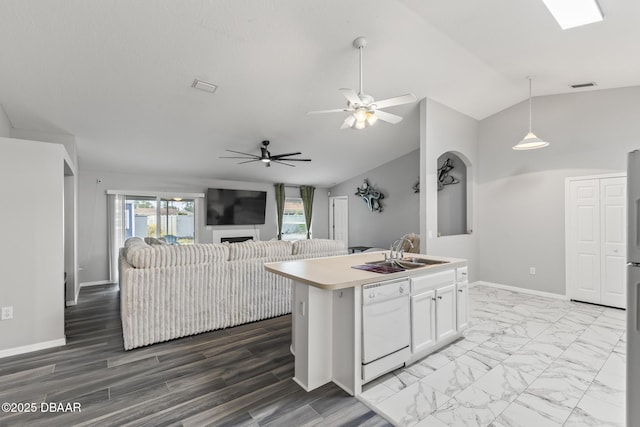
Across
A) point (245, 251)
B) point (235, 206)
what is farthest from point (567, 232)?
point (235, 206)

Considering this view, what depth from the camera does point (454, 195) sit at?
20.4 feet

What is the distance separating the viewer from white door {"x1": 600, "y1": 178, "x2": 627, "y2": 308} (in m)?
4.28

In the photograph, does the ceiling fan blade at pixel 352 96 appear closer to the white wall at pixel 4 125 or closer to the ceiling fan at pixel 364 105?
the ceiling fan at pixel 364 105

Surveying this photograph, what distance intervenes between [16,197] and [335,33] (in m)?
3.63

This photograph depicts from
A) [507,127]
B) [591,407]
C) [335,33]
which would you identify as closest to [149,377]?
[591,407]

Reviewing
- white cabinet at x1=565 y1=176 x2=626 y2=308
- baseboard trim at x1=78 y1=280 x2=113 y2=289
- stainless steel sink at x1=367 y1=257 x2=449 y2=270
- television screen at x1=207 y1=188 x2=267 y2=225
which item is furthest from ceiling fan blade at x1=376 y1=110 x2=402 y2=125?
baseboard trim at x1=78 y1=280 x2=113 y2=289

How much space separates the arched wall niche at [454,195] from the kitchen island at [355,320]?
366 centimetres

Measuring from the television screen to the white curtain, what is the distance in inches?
70.6

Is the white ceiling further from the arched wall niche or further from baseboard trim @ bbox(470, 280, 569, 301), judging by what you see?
baseboard trim @ bbox(470, 280, 569, 301)

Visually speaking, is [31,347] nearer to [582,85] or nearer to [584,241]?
[584,241]

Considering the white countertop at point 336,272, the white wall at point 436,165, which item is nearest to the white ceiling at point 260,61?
the white wall at point 436,165

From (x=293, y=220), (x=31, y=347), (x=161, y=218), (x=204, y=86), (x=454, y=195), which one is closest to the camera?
(x=31, y=347)

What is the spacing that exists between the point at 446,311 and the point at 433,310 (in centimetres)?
25

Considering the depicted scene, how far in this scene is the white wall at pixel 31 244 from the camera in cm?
292
